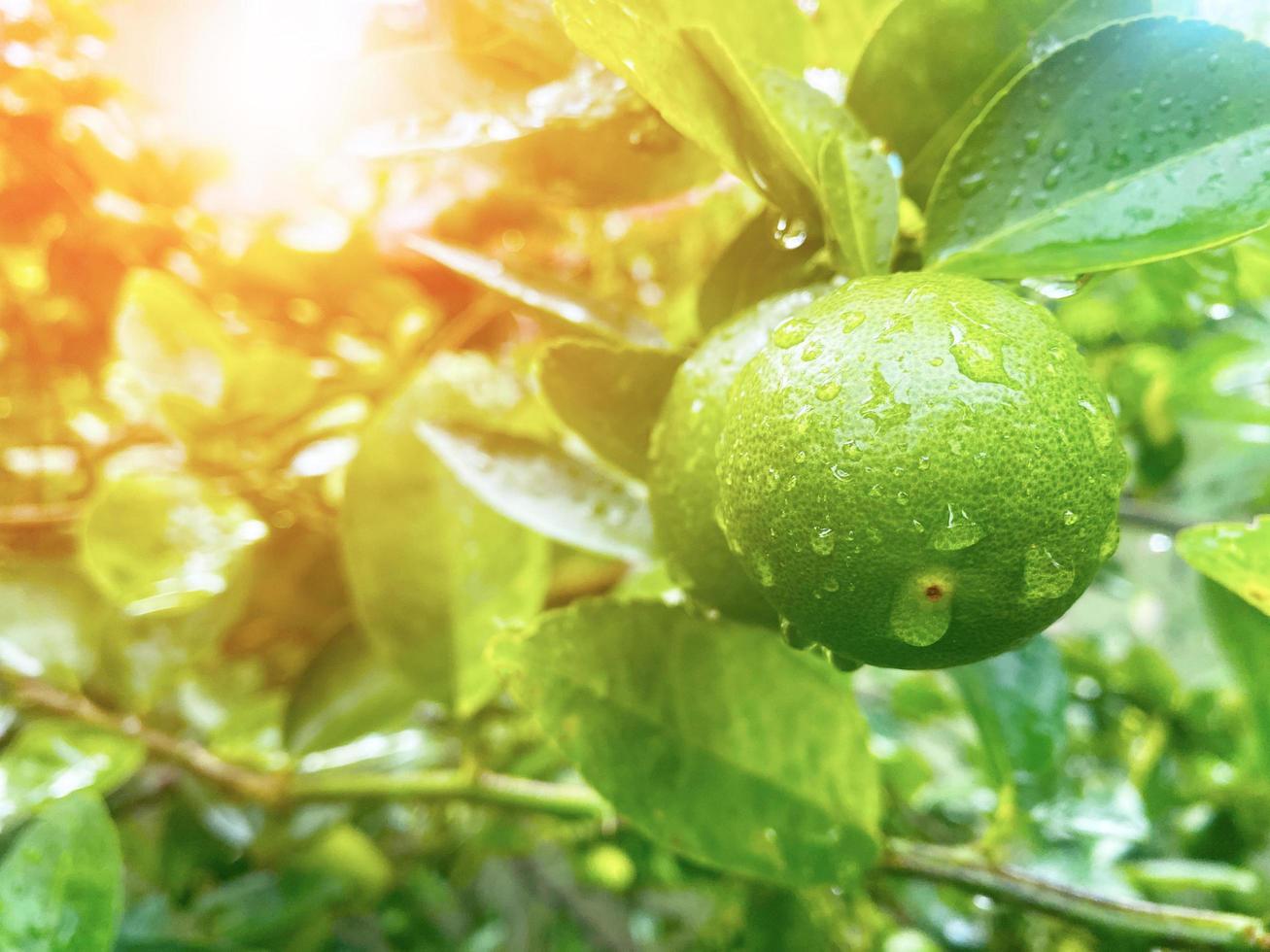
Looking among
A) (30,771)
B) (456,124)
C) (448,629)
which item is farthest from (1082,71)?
(30,771)

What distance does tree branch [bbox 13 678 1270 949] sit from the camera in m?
0.57

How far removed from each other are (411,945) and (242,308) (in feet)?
2.73

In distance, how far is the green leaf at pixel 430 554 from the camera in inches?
27.5

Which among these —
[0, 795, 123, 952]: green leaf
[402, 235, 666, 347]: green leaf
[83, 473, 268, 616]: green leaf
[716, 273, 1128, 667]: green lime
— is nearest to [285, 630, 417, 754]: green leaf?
[83, 473, 268, 616]: green leaf

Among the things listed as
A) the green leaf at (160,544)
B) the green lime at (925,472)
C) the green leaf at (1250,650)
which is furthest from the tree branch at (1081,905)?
the green leaf at (160,544)

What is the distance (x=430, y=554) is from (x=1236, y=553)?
1.68 feet

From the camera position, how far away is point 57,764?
2.39 feet

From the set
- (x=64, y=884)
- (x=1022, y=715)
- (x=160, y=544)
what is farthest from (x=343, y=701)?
(x=1022, y=715)

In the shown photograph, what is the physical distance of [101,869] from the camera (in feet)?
1.77

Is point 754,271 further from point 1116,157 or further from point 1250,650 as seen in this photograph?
point 1250,650

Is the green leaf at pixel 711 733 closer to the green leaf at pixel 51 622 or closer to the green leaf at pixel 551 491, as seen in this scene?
the green leaf at pixel 551 491

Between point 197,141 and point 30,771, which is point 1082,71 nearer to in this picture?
point 30,771

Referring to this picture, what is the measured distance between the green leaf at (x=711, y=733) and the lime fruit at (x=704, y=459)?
8 centimetres

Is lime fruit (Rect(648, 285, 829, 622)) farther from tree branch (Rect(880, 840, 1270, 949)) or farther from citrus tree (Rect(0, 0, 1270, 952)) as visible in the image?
tree branch (Rect(880, 840, 1270, 949))
